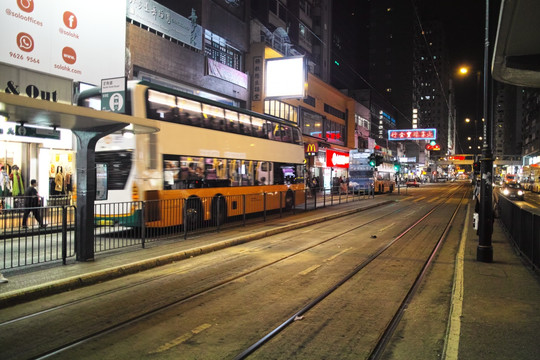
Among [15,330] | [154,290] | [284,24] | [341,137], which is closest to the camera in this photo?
[15,330]

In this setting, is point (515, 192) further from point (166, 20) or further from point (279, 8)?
point (166, 20)

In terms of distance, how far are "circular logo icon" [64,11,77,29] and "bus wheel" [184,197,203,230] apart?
8367 millimetres

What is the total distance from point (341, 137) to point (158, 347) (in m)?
47.8

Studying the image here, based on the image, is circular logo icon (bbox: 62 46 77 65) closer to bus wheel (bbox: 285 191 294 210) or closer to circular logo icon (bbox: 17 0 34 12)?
circular logo icon (bbox: 17 0 34 12)

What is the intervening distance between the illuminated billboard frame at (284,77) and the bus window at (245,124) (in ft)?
38.9

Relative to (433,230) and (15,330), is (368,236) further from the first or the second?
(15,330)

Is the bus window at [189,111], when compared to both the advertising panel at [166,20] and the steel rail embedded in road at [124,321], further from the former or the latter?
the advertising panel at [166,20]

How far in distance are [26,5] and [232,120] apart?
26.6 ft

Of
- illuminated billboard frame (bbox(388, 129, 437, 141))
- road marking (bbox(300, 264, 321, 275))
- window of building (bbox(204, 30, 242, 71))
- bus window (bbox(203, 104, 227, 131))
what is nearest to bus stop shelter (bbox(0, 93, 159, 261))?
road marking (bbox(300, 264, 321, 275))

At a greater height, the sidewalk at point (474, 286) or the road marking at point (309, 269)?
the sidewalk at point (474, 286)

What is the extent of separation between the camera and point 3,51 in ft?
43.0

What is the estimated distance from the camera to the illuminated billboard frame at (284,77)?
2847 centimetres

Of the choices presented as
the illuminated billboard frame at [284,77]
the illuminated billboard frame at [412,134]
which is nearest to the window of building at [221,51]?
the illuminated billboard frame at [284,77]

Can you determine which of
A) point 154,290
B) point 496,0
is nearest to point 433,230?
point 496,0
